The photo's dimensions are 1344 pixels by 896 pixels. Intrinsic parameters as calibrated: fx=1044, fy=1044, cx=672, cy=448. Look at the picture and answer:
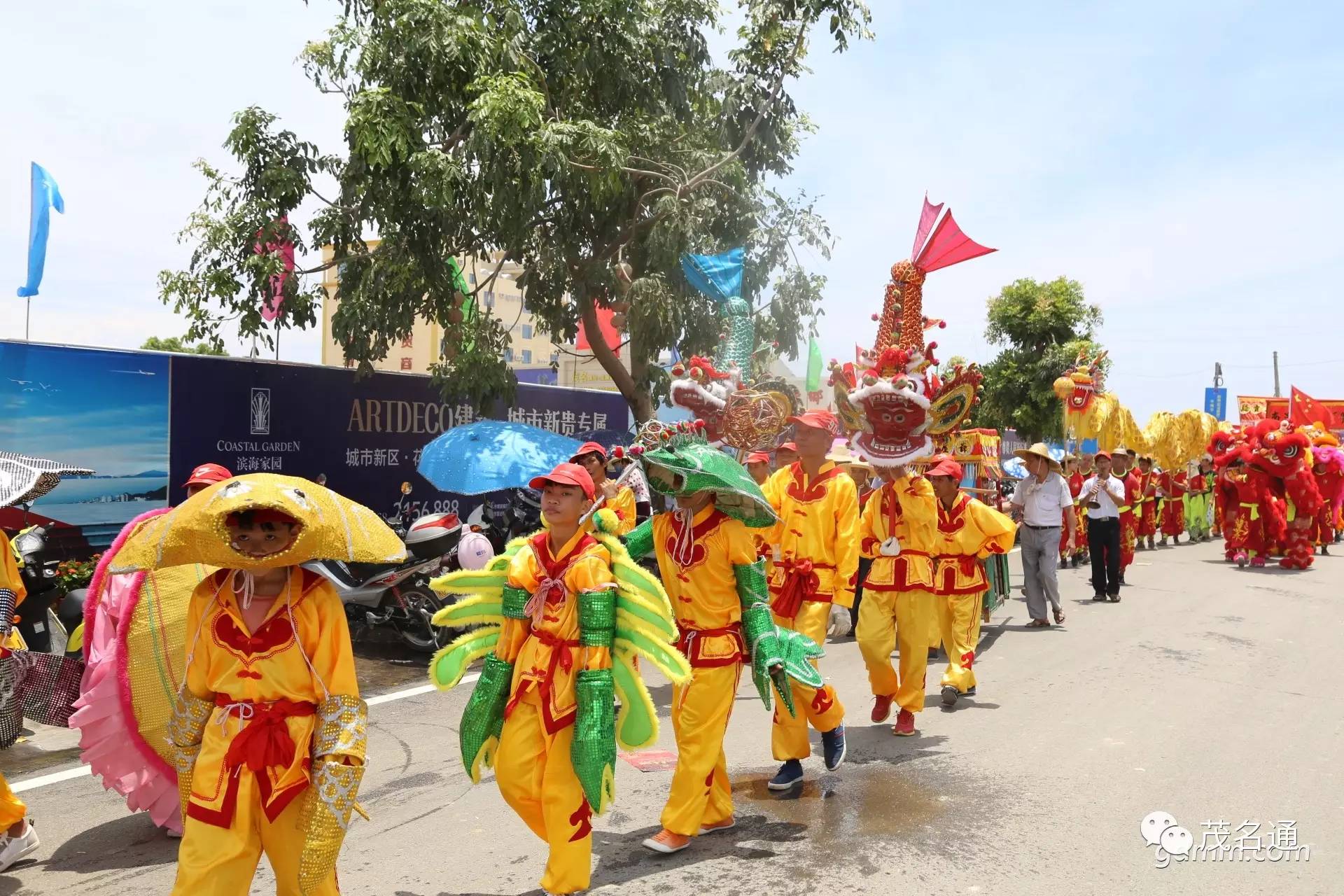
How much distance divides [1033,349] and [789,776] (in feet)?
74.9

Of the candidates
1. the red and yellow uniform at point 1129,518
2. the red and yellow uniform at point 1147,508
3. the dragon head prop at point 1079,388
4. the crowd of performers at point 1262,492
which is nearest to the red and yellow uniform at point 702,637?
the crowd of performers at point 1262,492

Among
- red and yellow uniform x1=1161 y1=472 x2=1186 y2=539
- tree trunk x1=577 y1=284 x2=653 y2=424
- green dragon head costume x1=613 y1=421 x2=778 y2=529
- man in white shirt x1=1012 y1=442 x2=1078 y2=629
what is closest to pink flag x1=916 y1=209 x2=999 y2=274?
man in white shirt x1=1012 y1=442 x2=1078 y2=629

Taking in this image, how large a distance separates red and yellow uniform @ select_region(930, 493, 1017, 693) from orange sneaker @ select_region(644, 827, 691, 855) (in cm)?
313

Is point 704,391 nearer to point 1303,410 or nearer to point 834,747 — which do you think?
point 834,747

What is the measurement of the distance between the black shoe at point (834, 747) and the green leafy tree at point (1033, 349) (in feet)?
70.4

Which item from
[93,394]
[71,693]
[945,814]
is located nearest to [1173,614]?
[945,814]

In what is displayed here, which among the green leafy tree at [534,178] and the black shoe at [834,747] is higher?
the green leafy tree at [534,178]

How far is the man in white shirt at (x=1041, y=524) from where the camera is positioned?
10.4 meters

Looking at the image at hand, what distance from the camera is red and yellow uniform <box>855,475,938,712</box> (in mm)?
6344

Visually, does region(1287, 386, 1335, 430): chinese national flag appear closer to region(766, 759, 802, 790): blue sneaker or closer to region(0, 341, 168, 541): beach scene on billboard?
region(766, 759, 802, 790): blue sneaker

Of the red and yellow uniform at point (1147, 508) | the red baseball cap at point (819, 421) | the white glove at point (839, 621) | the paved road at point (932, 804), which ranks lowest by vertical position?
the paved road at point (932, 804)

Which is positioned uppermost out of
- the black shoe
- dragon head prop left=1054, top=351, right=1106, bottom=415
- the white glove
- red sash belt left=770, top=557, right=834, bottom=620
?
dragon head prop left=1054, top=351, right=1106, bottom=415

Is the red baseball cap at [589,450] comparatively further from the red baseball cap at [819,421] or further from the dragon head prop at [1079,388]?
the dragon head prop at [1079,388]

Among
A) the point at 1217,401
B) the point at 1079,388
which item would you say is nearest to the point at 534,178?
the point at 1079,388
